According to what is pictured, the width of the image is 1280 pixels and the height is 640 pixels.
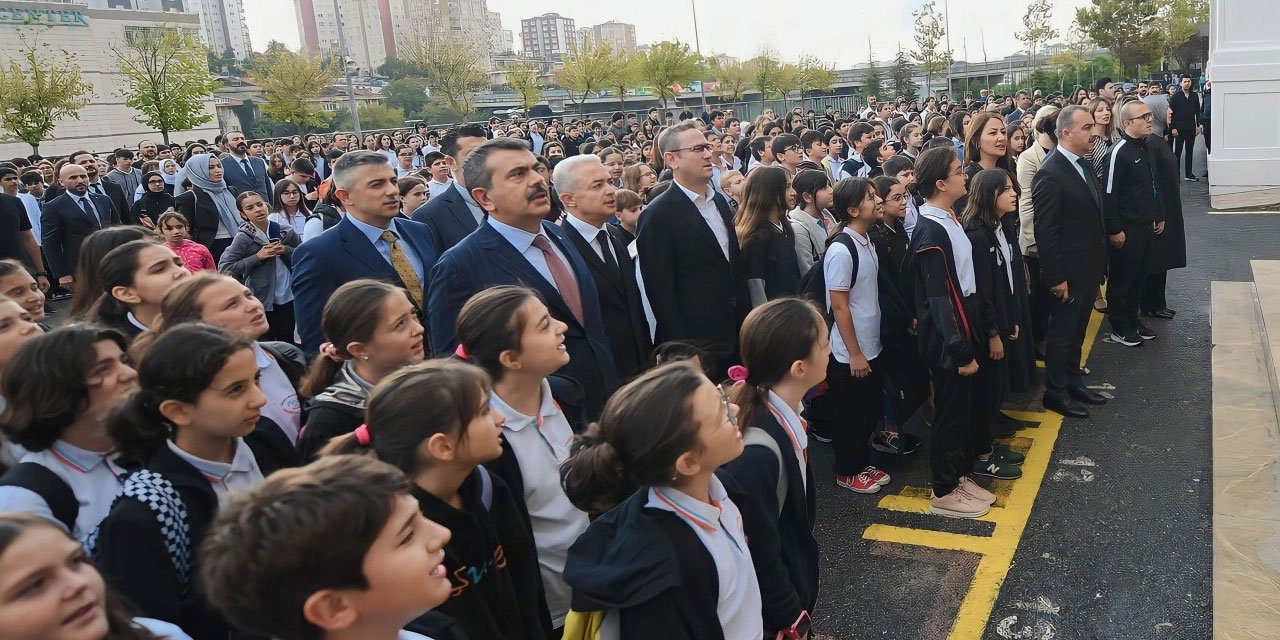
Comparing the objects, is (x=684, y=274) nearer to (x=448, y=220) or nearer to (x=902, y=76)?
(x=448, y=220)

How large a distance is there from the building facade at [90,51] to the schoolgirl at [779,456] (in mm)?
58058

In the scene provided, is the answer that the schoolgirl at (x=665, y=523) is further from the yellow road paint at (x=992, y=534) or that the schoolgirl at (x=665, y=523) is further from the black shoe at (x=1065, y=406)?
the black shoe at (x=1065, y=406)

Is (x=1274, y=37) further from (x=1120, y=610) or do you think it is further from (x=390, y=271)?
(x=390, y=271)

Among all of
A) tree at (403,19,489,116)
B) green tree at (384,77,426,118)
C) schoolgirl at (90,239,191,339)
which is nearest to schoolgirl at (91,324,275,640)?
schoolgirl at (90,239,191,339)

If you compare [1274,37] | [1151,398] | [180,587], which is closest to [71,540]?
[180,587]

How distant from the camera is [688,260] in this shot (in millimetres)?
4820

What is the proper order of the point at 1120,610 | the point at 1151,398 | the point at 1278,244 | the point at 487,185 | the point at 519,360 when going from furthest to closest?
the point at 1278,244 < the point at 1151,398 < the point at 487,185 < the point at 1120,610 < the point at 519,360

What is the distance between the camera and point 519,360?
8.91 feet

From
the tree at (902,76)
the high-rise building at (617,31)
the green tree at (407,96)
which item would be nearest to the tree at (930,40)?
the tree at (902,76)

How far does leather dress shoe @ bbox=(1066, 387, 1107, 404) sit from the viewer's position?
5.70 meters

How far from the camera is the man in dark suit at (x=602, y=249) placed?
424 centimetres

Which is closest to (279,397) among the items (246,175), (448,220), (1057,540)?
(448,220)

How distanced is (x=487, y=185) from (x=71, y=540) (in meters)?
2.48

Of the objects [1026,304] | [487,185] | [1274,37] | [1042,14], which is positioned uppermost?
[1042,14]
